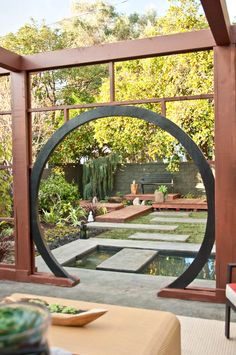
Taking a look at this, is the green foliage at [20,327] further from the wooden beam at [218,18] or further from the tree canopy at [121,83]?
the tree canopy at [121,83]

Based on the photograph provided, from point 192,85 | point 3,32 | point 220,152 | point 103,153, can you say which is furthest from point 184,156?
point 220,152

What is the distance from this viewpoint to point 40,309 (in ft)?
3.29

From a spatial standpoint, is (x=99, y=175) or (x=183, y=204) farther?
(x=99, y=175)

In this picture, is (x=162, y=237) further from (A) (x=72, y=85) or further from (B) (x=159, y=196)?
(A) (x=72, y=85)

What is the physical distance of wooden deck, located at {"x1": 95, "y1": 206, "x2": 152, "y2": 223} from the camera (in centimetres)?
1015

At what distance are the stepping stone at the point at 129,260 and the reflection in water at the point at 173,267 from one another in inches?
4.9

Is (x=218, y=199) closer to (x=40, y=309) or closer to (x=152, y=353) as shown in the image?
(x=152, y=353)

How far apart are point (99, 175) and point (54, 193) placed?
11.5ft

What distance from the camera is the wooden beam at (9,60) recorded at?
4512mm

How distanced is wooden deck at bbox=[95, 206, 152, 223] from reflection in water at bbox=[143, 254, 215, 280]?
10.8 feet

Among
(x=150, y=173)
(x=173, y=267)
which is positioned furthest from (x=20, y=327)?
(x=150, y=173)

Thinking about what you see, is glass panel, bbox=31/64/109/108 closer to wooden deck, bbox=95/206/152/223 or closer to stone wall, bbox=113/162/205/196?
stone wall, bbox=113/162/205/196

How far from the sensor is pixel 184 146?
424 centimetres

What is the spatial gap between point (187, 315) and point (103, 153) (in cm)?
1040
